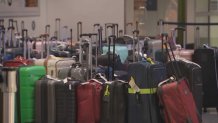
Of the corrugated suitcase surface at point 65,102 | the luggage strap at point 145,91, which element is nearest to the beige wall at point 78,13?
the corrugated suitcase surface at point 65,102

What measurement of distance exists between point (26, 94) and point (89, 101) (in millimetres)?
609

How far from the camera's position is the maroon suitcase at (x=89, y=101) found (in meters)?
3.75

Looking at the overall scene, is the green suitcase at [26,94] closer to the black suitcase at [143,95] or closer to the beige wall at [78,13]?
the black suitcase at [143,95]

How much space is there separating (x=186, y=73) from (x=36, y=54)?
238 centimetres

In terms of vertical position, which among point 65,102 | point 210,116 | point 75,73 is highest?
point 75,73

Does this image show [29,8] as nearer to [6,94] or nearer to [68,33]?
[68,33]

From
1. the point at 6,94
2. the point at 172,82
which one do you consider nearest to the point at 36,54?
the point at 172,82

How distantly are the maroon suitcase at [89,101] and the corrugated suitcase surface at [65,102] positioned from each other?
0.06m

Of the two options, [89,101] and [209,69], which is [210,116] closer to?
[209,69]

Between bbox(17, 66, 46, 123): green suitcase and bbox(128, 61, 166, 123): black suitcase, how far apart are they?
0.93 meters

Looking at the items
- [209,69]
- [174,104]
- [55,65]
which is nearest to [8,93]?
[174,104]

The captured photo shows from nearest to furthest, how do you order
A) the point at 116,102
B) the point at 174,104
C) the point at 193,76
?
the point at 174,104 → the point at 116,102 → the point at 193,76

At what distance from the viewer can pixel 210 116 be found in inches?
231

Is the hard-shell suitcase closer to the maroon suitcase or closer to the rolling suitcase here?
the maroon suitcase
